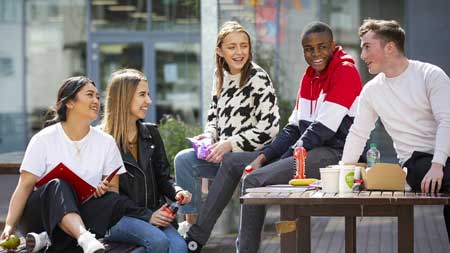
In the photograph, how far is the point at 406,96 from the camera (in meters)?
5.34

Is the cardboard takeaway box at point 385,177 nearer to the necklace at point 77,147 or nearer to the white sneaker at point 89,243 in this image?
the white sneaker at point 89,243

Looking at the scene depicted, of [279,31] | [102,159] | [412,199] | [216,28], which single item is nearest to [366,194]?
[412,199]

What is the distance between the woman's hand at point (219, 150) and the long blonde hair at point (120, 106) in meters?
0.76

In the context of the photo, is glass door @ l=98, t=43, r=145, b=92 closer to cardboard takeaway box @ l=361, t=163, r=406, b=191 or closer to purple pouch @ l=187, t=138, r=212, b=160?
purple pouch @ l=187, t=138, r=212, b=160

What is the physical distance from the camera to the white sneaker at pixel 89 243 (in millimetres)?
5078

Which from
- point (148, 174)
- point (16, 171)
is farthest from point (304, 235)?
point (16, 171)

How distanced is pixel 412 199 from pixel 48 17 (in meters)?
15.1

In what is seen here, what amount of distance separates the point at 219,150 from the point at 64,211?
1557mm

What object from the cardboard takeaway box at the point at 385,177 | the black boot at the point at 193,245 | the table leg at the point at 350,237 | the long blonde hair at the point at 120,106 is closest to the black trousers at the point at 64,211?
the long blonde hair at the point at 120,106

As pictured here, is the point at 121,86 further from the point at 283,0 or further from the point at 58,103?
the point at 283,0

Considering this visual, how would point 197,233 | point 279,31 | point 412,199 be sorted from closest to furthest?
point 412,199
point 197,233
point 279,31

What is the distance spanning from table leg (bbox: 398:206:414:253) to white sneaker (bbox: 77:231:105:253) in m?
1.48

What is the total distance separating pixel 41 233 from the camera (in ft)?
17.6

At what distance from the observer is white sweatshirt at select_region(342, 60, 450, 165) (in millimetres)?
5223
